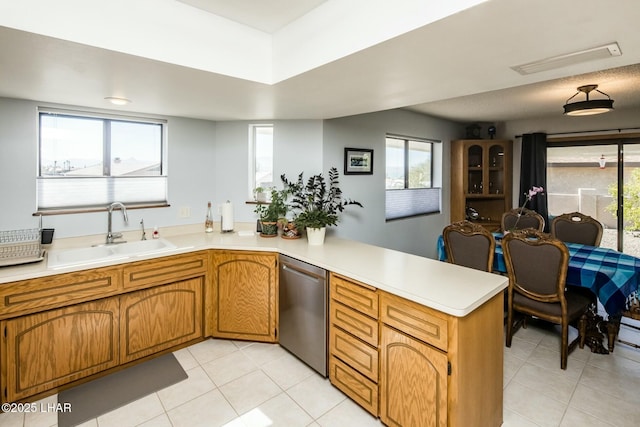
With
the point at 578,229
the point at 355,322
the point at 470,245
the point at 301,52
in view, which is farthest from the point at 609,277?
the point at 301,52

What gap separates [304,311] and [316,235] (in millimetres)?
626

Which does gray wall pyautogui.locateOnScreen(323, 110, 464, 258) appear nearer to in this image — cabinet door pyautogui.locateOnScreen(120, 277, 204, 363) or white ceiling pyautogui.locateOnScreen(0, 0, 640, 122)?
white ceiling pyautogui.locateOnScreen(0, 0, 640, 122)

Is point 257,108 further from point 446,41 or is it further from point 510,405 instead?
point 510,405

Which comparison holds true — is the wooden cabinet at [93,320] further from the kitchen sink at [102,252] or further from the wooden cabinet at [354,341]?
the wooden cabinet at [354,341]

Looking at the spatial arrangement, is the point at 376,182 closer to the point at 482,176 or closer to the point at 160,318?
the point at 482,176

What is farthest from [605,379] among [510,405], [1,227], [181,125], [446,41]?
[1,227]

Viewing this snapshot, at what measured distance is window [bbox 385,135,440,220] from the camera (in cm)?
419

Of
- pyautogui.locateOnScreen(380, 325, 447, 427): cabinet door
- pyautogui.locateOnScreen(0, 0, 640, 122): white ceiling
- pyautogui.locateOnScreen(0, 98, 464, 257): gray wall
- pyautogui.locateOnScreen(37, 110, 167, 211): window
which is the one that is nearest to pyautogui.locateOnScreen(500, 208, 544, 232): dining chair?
pyautogui.locateOnScreen(0, 98, 464, 257): gray wall

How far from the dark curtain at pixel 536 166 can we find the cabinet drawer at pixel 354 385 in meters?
4.07

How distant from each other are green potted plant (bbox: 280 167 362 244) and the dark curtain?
10.1 feet

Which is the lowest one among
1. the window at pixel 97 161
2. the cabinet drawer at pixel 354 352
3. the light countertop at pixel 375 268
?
the cabinet drawer at pixel 354 352

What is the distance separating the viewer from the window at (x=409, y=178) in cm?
419

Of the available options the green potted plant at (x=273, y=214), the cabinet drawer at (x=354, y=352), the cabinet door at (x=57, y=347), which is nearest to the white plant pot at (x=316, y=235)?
the green potted plant at (x=273, y=214)

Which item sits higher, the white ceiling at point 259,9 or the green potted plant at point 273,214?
the white ceiling at point 259,9
